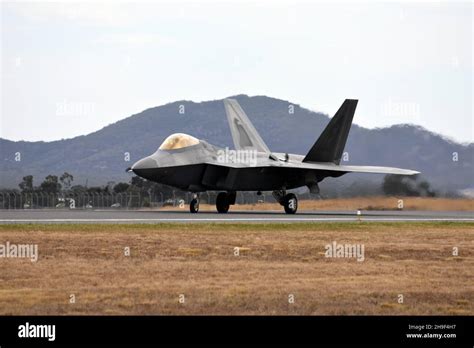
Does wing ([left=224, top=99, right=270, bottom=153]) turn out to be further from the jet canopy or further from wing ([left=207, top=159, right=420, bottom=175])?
the jet canopy

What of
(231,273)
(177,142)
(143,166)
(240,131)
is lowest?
(231,273)

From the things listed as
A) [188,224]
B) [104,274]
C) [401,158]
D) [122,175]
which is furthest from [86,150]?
[104,274]

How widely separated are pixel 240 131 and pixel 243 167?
6.06 metres

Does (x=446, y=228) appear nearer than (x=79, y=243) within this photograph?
No

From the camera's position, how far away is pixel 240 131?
46656mm

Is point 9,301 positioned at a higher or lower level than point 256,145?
lower

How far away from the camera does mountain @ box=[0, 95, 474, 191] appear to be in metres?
48.2

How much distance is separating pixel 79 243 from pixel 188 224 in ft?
25.1

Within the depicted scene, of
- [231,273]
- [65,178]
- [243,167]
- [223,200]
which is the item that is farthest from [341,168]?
[65,178]

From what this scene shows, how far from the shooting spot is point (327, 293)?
1708 cm

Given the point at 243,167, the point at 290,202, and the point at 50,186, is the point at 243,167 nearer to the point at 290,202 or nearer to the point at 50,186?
the point at 290,202
